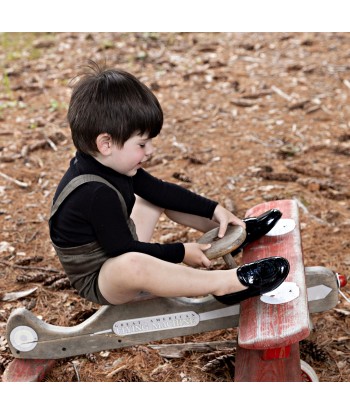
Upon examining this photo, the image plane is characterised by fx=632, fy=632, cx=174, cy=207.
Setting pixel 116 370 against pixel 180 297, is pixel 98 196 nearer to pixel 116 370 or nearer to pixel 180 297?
pixel 180 297

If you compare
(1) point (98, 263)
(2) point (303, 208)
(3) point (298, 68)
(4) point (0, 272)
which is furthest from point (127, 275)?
(3) point (298, 68)

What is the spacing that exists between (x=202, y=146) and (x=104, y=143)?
219cm

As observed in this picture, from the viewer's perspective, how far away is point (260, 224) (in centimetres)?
278

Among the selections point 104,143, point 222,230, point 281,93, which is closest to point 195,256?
point 222,230

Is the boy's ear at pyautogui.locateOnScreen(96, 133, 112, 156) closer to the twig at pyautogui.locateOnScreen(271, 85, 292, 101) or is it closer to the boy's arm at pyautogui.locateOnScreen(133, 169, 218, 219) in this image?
the boy's arm at pyautogui.locateOnScreen(133, 169, 218, 219)

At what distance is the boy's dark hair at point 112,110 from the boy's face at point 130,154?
0.07 feet

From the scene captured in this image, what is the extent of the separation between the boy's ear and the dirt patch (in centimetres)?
91

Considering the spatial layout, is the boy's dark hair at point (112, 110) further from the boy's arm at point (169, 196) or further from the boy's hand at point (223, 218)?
the boy's hand at point (223, 218)

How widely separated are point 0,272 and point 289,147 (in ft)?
7.03

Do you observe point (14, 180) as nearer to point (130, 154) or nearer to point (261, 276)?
point (130, 154)

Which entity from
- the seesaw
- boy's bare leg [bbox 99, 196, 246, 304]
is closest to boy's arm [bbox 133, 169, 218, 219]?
the seesaw

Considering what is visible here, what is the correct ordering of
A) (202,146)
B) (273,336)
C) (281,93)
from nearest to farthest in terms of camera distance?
(273,336), (202,146), (281,93)

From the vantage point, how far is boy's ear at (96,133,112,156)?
2350mm

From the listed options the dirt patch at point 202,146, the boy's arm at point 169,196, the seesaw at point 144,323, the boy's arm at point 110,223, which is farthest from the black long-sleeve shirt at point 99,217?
the dirt patch at point 202,146
